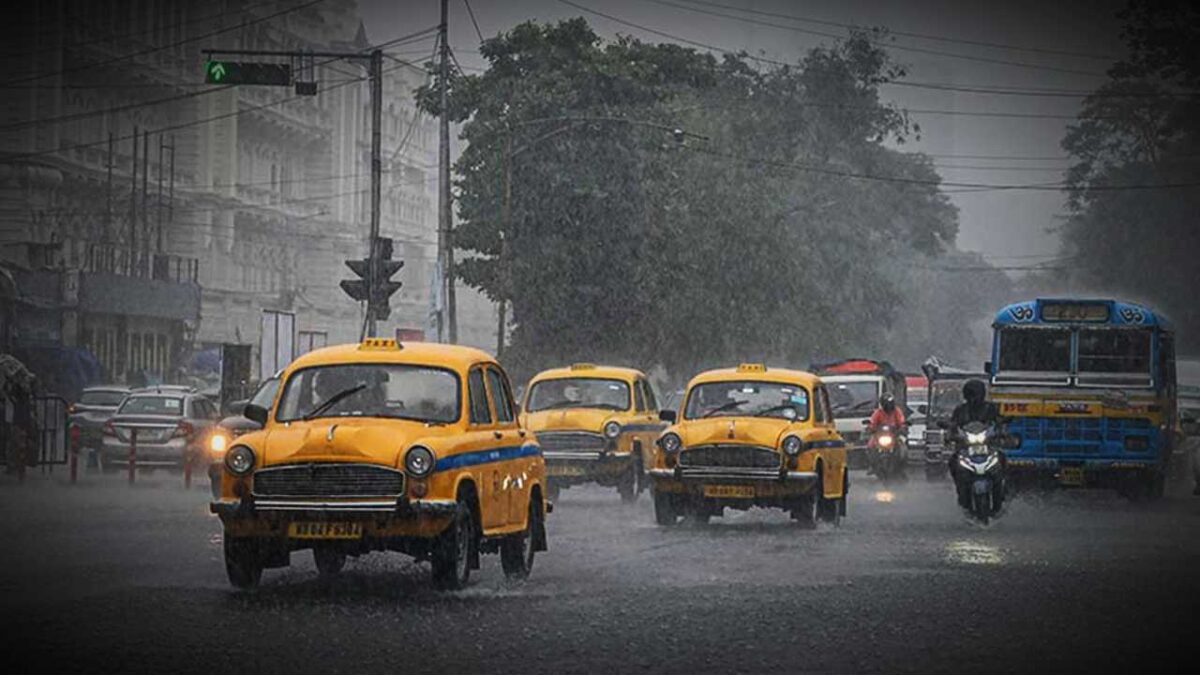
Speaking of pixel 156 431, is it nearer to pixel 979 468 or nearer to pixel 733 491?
pixel 733 491

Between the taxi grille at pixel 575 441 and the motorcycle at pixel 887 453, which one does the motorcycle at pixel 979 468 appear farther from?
the motorcycle at pixel 887 453

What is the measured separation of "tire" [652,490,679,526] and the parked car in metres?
18.4

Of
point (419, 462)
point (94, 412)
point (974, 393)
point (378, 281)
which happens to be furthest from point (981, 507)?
point (94, 412)

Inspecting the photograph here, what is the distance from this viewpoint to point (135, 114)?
88.8 m

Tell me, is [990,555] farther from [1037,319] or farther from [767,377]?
[1037,319]

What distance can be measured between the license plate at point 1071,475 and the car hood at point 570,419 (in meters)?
6.72

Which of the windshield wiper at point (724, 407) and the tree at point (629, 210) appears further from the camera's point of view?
the tree at point (629, 210)

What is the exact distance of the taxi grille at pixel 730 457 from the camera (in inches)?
949

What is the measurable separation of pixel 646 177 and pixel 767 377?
40740mm

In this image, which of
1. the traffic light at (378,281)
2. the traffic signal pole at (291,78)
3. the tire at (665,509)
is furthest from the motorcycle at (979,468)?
the traffic signal pole at (291,78)

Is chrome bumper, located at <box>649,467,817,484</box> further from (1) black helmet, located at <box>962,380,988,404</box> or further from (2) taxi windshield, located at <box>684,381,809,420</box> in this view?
(1) black helmet, located at <box>962,380,988,404</box>

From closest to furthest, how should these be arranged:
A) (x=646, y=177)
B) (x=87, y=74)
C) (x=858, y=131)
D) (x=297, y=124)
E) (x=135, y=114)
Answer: (x=646, y=177) → (x=87, y=74) → (x=135, y=114) → (x=858, y=131) → (x=297, y=124)

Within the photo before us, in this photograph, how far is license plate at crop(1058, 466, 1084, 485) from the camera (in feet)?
103

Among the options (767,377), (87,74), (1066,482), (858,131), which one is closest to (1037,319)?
(1066,482)
